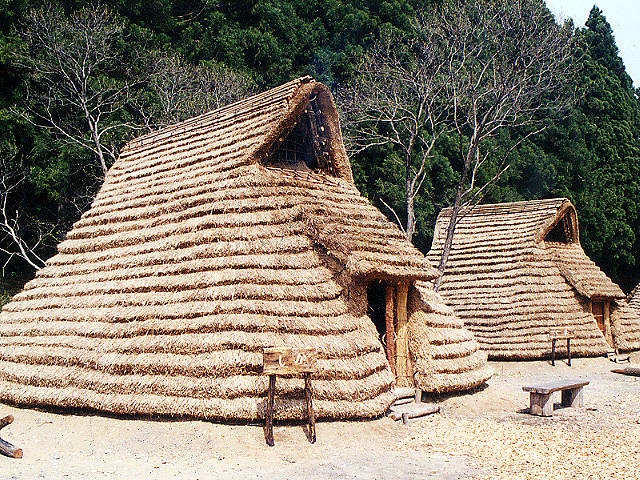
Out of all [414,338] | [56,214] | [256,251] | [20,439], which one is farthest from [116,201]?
[56,214]

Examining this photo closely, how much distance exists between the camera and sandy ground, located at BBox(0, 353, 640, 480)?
7688 millimetres

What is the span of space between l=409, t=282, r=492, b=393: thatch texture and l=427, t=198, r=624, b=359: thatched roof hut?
25.1ft

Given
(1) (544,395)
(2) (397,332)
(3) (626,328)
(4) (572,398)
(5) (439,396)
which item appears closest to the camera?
(1) (544,395)

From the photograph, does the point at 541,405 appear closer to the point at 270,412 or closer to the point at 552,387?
the point at 552,387

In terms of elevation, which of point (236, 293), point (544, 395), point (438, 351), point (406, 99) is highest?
point (406, 99)

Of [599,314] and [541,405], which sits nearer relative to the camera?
[541,405]

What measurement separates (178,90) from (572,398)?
73.1 ft

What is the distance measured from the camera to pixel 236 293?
9969mm

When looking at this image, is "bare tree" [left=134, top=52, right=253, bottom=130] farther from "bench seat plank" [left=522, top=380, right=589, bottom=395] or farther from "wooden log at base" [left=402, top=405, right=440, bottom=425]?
"bench seat plank" [left=522, top=380, right=589, bottom=395]

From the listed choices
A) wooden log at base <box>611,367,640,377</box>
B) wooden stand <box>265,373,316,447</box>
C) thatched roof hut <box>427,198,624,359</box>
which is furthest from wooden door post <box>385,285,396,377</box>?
wooden log at base <box>611,367,640,377</box>

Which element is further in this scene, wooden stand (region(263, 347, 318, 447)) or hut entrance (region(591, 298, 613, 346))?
hut entrance (region(591, 298, 613, 346))

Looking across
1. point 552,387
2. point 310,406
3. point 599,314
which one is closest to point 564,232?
point 599,314

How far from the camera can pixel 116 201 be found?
46.4 ft

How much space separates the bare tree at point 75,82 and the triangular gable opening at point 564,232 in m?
17.2
